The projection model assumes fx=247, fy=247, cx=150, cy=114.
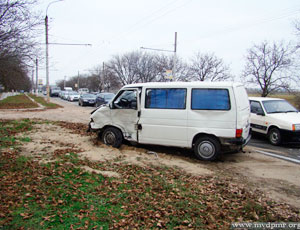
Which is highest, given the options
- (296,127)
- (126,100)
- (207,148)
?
(126,100)

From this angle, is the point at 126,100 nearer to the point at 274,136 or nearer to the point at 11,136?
the point at 11,136

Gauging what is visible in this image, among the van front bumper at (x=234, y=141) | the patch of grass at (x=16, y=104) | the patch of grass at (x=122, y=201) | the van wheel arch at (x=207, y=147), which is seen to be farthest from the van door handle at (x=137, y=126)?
the patch of grass at (x=16, y=104)

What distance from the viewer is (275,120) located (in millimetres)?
9148

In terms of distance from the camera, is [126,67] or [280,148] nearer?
[280,148]

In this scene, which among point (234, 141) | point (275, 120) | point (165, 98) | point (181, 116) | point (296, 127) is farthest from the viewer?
point (275, 120)

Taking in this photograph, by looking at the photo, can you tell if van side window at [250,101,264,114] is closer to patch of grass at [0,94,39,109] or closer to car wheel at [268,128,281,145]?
car wheel at [268,128,281,145]

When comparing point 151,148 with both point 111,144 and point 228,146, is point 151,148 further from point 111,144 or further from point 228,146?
point 228,146

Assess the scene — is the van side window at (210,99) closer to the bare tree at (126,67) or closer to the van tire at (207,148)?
the van tire at (207,148)

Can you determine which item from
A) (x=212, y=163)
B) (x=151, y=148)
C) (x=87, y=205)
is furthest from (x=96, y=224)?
(x=151, y=148)

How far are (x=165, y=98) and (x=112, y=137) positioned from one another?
6.74 ft

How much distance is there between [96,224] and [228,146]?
4.21 m

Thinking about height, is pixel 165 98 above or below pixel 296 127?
above

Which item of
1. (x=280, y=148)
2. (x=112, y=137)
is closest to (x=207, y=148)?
(x=112, y=137)

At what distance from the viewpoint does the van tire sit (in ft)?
21.3
